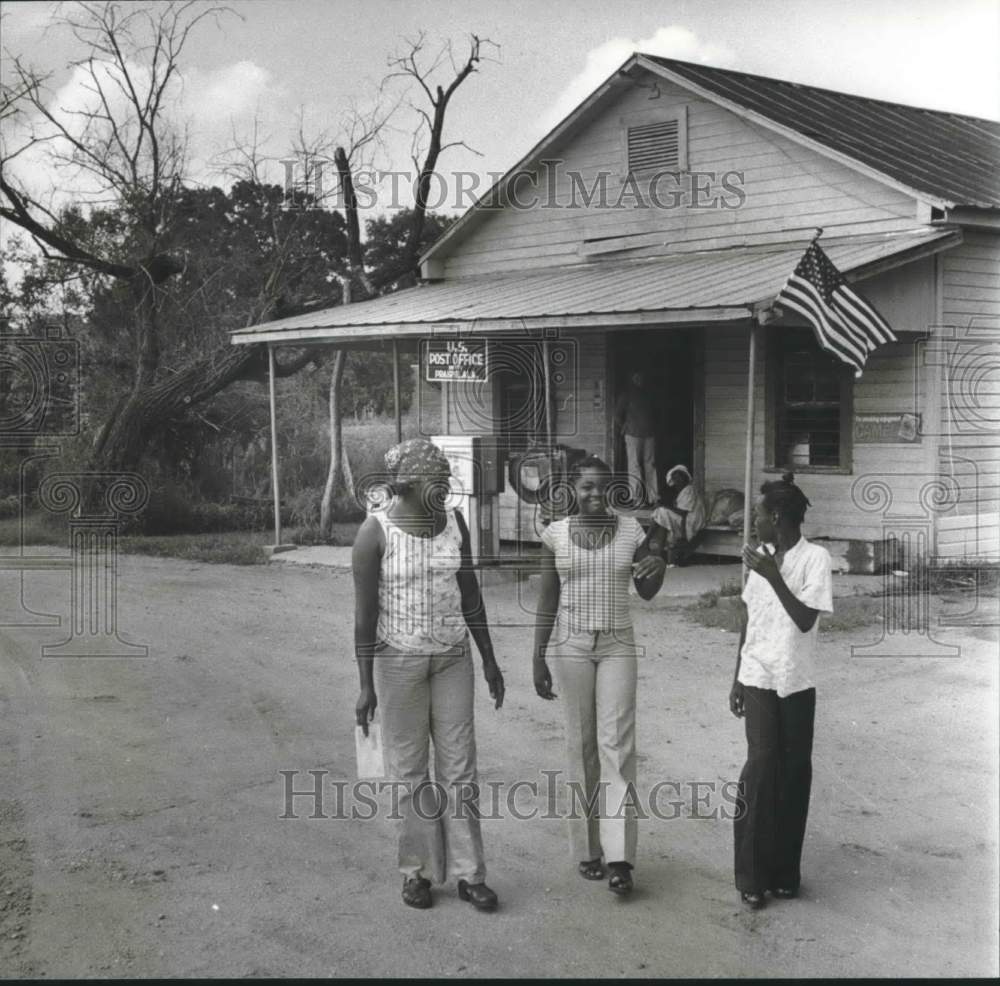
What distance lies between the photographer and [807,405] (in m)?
13.1

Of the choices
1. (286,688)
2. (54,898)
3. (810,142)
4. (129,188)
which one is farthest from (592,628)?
(129,188)

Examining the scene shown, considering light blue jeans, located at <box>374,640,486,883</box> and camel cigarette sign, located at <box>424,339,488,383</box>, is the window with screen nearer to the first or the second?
camel cigarette sign, located at <box>424,339,488,383</box>

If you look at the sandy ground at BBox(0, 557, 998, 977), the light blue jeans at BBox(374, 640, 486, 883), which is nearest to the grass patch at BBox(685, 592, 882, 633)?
the sandy ground at BBox(0, 557, 998, 977)

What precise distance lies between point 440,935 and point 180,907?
1.02 metres

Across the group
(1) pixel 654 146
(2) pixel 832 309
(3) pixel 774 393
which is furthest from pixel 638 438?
(2) pixel 832 309

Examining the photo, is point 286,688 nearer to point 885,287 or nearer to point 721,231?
point 885,287

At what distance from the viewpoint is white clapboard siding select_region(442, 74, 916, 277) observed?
12977 millimetres

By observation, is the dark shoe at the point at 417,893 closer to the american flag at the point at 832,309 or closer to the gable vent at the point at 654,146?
the american flag at the point at 832,309

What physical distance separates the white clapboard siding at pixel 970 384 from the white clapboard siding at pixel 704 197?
0.80 metres

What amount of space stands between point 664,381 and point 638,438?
1.51 metres

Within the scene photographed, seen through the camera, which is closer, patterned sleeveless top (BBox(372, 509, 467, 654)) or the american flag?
patterned sleeveless top (BBox(372, 509, 467, 654))

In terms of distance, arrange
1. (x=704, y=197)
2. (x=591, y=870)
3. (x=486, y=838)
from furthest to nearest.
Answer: (x=704, y=197) < (x=486, y=838) < (x=591, y=870)

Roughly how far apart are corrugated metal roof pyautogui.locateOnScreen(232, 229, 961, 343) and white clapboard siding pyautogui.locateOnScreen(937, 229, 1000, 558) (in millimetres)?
630

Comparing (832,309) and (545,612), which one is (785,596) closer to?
(545,612)
